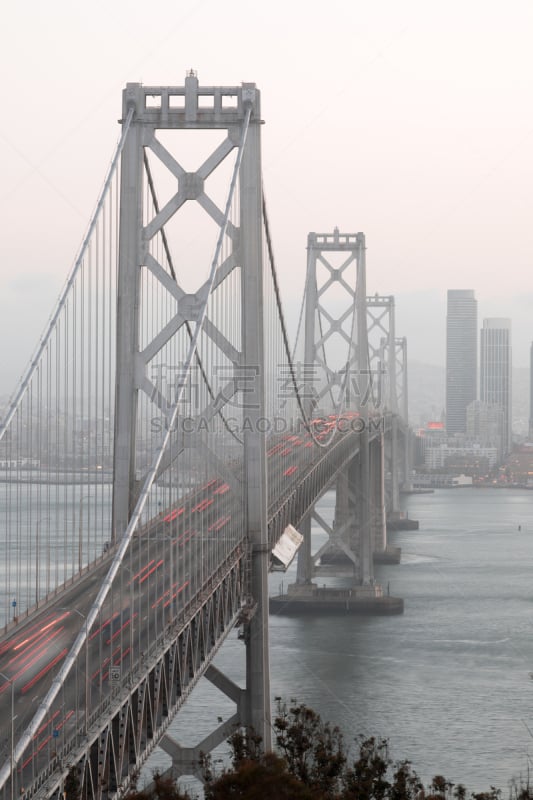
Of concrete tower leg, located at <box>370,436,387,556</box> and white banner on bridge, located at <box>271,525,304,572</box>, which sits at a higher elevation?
white banner on bridge, located at <box>271,525,304,572</box>

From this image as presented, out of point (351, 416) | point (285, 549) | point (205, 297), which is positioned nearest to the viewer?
point (205, 297)

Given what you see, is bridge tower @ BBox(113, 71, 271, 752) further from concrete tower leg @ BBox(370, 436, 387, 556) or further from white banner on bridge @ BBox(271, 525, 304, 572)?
concrete tower leg @ BBox(370, 436, 387, 556)

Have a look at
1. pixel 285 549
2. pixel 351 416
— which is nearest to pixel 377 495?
pixel 351 416

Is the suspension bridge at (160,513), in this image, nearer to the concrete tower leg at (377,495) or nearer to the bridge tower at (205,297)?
the bridge tower at (205,297)

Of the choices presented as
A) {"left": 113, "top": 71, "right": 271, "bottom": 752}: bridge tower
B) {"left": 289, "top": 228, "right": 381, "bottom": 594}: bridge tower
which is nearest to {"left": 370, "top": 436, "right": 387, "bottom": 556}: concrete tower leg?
{"left": 289, "top": 228, "right": 381, "bottom": 594}: bridge tower

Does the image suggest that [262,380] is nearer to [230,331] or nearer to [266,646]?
[230,331]

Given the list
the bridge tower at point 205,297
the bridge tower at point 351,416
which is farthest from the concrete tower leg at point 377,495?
the bridge tower at point 205,297

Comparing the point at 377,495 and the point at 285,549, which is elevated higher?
the point at 285,549

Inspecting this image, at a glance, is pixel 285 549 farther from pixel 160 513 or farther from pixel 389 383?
pixel 389 383

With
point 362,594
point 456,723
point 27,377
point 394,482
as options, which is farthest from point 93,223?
point 394,482
